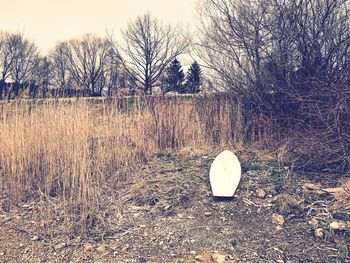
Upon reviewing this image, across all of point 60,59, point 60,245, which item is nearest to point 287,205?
point 60,245

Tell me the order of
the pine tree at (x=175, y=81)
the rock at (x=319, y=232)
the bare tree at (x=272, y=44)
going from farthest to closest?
the pine tree at (x=175, y=81) → the bare tree at (x=272, y=44) → the rock at (x=319, y=232)

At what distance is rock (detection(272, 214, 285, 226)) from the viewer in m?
2.86

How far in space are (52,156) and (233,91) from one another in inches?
141

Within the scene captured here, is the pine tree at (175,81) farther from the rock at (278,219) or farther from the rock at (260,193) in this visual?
the rock at (278,219)

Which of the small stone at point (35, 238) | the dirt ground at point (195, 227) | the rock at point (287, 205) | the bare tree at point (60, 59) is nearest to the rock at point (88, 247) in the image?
the dirt ground at point (195, 227)

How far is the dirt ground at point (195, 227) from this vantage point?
99.1 inches

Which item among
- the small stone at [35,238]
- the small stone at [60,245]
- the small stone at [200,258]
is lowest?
the small stone at [60,245]

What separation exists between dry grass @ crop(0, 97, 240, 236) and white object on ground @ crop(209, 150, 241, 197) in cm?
112

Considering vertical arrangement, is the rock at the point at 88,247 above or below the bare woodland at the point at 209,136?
below

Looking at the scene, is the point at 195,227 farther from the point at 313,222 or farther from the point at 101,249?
the point at 313,222

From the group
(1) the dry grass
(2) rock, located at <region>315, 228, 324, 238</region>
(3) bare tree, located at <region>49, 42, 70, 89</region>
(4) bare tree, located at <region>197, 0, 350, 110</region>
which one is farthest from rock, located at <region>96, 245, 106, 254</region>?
(3) bare tree, located at <region>49, 42, 70, 89</region>

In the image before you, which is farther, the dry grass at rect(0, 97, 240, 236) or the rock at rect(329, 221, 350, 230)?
the dry grass at rect(0, 97, 240, 236)

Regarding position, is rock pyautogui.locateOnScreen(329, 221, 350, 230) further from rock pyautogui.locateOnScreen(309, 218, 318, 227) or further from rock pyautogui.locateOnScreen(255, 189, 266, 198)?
rock pyautogui.locateOnScreen(255, 189, 266, 198)

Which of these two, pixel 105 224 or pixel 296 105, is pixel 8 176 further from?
pixel 296 105
